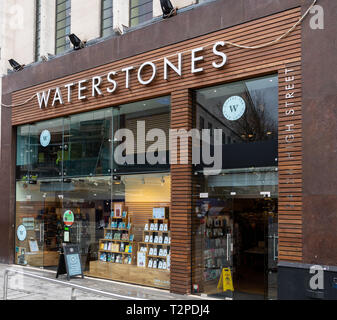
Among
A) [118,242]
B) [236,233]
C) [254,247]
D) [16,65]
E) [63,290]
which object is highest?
[16,65]

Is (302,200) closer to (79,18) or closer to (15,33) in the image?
(79,18)

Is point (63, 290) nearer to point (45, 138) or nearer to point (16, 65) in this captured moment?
point (45, 138)

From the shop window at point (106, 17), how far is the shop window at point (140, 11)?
2.96 ft

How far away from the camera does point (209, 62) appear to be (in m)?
10.1

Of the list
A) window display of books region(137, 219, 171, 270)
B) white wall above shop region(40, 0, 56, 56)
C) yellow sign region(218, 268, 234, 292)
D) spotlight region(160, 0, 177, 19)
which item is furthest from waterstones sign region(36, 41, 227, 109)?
yellow sign region(218, 268, 234, 292)

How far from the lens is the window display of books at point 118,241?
12023mm

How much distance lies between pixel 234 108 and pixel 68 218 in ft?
23.2

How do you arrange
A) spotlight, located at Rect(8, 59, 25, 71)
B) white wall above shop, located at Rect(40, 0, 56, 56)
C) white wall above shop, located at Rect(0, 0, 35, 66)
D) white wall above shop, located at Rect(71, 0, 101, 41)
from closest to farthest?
white wall above shop, located at Rect(71, 0, 101, 41) < white wall above shop, located at Rect(40, 0, 56, 56) < spotlight, located at Rect(8, 59, 25, 71) < white wall above shop, located at Rect(0, 0, 35, 66)

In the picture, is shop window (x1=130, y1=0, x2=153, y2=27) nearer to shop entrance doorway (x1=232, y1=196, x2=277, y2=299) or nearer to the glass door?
shop entrance doorway (x1=232, y1=196, x2=277, y2=299)

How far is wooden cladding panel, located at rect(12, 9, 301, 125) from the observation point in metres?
8.97

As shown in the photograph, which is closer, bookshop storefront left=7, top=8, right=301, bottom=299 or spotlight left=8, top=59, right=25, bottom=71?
bookshop storefront left=7, top=8, right=301, bottom=299

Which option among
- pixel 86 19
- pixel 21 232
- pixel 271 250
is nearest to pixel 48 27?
pixel 86 19

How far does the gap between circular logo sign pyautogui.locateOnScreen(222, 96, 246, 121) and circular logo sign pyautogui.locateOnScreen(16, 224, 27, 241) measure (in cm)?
925
